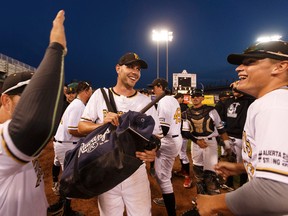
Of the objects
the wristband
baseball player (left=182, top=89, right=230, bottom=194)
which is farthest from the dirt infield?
the wristband

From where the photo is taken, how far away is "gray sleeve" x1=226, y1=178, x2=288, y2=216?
1.07 m

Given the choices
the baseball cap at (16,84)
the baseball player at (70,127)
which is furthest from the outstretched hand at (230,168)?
the baseball player at (70,127)

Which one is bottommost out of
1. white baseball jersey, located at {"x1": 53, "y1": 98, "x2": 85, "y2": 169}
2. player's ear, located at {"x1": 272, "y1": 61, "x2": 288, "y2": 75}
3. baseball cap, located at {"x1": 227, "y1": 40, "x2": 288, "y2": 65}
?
white baseball jersey, located at {"x1": 53, "y1": 98, "x2": 85, "y2": 169}

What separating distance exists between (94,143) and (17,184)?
0.60m

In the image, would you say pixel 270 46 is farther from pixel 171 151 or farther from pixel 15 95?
pixel 171 151

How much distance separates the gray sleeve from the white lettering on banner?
1.04m

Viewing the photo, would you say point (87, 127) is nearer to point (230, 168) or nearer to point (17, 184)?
point (17, 184)

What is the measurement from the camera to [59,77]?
3.31 ft

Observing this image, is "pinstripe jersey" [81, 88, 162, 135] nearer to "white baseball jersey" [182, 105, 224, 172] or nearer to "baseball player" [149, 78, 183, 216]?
"baseball player" [149, 78, 183, 216]

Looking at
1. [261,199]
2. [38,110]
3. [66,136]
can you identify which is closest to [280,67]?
[261,199]

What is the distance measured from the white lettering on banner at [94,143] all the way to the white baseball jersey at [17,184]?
1.28 ft

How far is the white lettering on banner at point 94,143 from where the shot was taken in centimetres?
176

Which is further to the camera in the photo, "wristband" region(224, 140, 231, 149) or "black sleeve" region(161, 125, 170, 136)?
"wristband" region(224, 140, 231, 149)

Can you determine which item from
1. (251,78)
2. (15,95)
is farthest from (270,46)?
(15,95)
